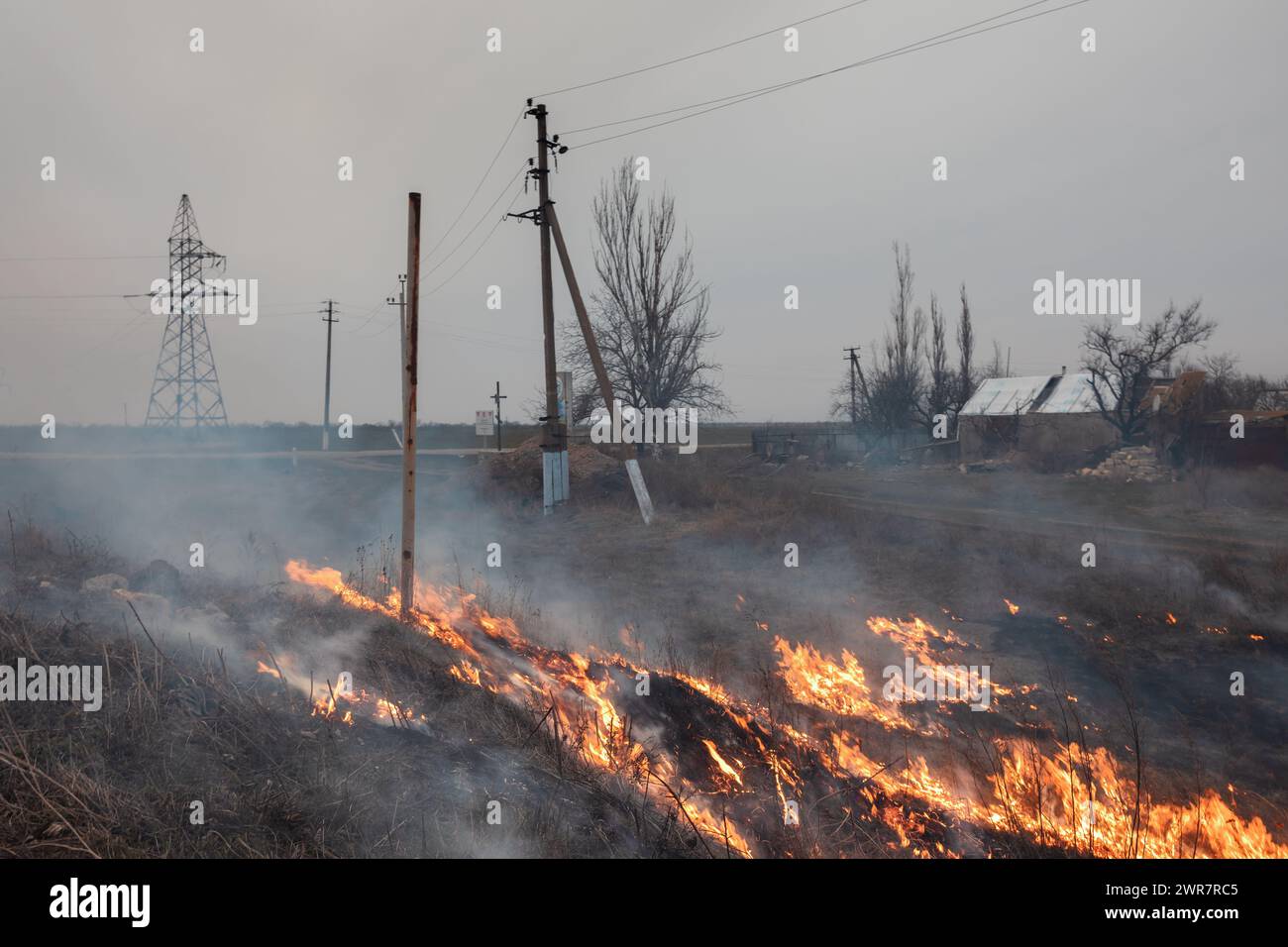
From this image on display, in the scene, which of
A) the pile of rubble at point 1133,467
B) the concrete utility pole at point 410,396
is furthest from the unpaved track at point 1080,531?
the concrete utility pole at point 410,396

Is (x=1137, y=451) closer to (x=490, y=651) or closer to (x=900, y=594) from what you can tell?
(x=900, y=594)

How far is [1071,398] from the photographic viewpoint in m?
33.7

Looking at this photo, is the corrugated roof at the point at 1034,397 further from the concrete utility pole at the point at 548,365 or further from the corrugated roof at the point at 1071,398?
the concrete utility pole at the point at 548,365

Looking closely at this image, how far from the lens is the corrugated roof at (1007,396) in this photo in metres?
35.6

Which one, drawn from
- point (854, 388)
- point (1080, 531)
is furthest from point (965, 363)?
point (1080, 531)

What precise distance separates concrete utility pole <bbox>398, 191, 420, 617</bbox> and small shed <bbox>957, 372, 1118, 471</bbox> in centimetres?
2853

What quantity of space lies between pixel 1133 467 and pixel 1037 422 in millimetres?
8877

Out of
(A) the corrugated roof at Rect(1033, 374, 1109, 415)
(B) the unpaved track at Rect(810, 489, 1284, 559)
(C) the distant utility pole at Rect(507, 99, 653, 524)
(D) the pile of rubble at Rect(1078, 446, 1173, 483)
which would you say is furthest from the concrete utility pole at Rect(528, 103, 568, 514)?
(A) the corrugated roof at Rect(1033, 374, 1109, 415)

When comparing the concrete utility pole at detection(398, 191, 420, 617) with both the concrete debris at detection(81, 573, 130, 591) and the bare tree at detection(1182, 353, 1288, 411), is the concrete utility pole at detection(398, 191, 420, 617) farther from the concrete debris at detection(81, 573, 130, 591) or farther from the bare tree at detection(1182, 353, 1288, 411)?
the bare tree at detection(1182, 353, 1288, 411)

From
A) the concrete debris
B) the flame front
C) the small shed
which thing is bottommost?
the flame front

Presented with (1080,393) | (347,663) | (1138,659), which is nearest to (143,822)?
(347,663)

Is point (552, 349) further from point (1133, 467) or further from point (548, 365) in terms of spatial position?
point (1133, 467)

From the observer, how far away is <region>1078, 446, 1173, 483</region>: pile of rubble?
23859mm
